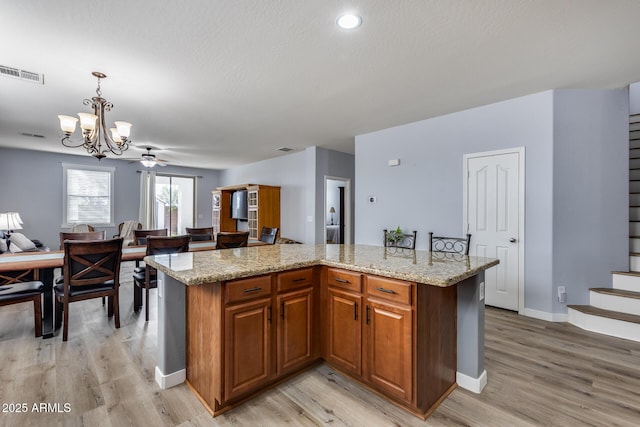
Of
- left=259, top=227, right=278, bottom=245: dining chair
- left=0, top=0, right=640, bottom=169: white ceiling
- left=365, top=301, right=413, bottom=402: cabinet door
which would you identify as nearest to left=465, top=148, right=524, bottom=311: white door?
left=0, top=0, right=640, bottom=169: white ceiling

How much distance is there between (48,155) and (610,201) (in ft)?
32.9

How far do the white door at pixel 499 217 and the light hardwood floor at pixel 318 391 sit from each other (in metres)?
0.81

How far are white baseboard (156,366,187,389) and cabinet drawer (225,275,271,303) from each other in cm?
83

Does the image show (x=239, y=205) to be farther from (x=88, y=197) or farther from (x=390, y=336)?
(x=390, y=336)

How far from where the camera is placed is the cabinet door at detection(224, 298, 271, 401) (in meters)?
1.74

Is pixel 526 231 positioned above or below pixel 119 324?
above

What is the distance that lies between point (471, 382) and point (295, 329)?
1245 millimetres

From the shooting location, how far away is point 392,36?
7.20 feet

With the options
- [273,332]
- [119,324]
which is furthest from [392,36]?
[119,324]

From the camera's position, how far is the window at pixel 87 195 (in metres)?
6.89

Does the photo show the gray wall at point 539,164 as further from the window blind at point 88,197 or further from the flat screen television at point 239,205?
the window blind at point 88,197

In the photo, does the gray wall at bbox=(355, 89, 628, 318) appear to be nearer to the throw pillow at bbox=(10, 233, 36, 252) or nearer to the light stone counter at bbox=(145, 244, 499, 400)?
the light stone counter at bbox=(145, 244, 499, 400)

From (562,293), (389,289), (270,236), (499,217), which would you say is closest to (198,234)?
(270,236)

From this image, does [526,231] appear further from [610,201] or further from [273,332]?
[273,332]
